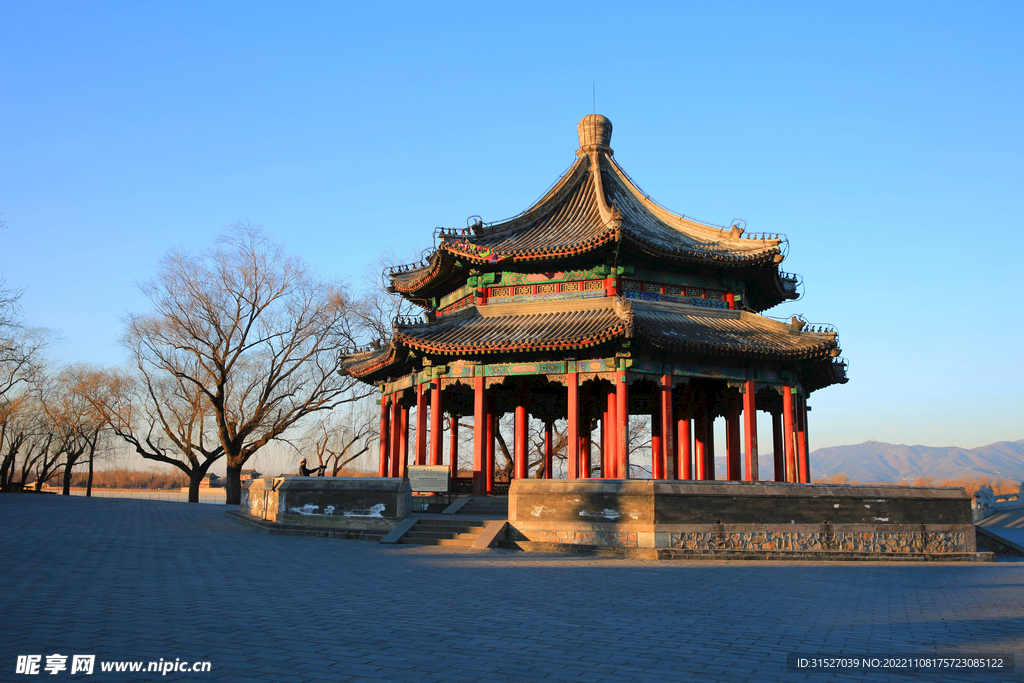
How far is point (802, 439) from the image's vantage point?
77.3 feet

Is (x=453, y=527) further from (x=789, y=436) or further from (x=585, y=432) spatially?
(x=585, y=432)

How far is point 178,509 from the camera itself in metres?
28.8

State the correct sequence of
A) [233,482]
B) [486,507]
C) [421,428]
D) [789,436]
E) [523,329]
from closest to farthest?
[486,507], [523,329], [789,436], [421,428], [233,482]

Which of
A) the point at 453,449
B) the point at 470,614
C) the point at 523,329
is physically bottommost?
the point at 470,614

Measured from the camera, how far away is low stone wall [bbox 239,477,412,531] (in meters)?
18.6

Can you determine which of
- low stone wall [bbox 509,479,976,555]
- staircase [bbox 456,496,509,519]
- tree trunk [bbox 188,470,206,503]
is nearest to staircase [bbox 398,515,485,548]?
low stone wall [bbox 509,479,976,555]

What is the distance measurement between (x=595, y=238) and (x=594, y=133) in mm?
8622

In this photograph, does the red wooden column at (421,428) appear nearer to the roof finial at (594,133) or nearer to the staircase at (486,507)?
the staircase at (486,507)

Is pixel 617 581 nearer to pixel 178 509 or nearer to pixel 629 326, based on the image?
pixel 629 326

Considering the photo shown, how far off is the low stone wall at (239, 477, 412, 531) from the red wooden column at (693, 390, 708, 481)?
12043mm

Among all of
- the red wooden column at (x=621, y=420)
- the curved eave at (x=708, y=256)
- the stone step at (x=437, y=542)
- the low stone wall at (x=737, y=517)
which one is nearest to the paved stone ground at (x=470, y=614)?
the low stone wall at (x=737, y=517)

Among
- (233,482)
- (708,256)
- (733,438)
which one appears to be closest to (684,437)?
(733,438)

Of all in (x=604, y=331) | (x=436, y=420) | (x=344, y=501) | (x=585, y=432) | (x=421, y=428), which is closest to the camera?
(x=344, y=501)

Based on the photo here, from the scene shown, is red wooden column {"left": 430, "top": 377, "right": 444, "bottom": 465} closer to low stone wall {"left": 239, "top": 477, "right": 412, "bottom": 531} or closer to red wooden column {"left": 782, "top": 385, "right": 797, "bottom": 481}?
low stone wall {"left": 239, "top": 477, "right": 412, "bottom": 531}
